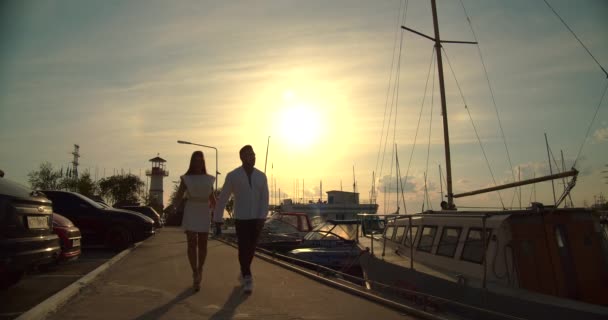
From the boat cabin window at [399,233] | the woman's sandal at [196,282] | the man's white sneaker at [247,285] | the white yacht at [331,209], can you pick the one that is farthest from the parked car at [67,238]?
the white yacht at [331,209]

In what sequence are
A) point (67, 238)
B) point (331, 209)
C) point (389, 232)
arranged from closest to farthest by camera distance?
point (67, 238) < point (389, 232) < point (331, 209)

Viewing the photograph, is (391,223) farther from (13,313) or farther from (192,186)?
(13,313)

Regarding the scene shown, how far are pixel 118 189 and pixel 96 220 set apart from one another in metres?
72.4

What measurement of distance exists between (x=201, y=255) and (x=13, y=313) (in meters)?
2.60

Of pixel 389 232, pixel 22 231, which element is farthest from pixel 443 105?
pixel 22 231

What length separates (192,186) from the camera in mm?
7539

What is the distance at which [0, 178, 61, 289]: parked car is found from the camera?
5.84 m

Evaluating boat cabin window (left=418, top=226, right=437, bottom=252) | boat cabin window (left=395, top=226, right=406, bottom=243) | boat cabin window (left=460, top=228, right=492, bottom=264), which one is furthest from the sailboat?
boat cabin window (left=395, top=226, right=406, bottom=243)

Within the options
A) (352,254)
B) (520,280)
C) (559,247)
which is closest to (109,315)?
(520,280)

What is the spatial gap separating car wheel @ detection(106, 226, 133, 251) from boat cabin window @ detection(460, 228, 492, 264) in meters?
9.66

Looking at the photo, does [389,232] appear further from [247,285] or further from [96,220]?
[96,220]

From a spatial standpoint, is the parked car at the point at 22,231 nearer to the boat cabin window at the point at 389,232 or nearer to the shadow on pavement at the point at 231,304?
the shadow on pavement at the point at 231,304

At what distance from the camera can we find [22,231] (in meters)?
6.20

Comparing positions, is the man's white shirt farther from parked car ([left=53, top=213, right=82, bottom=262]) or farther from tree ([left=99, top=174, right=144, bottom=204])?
tree ([left=99, top=174, right=144, bottom=204])
